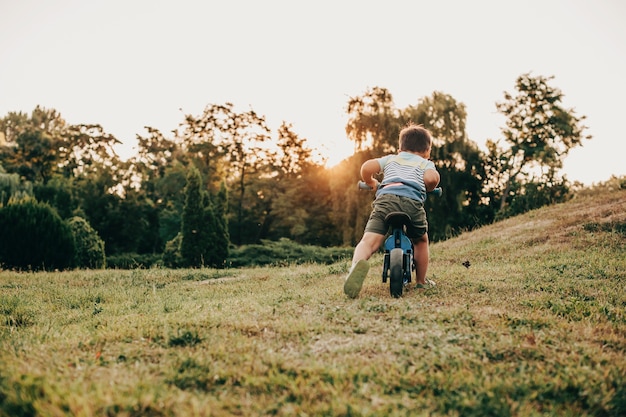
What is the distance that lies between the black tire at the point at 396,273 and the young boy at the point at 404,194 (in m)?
0.23

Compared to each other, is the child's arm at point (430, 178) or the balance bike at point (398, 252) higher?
the child's arm at point (430, 178)

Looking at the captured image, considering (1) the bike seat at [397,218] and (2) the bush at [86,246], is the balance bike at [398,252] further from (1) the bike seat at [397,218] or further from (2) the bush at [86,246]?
(2) the bush at [86,246]

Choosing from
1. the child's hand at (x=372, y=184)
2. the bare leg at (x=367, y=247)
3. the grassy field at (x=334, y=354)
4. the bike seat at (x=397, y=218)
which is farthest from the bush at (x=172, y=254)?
the bike seat at (x=397, y=218)

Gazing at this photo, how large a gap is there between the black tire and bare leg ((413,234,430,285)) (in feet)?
1.77

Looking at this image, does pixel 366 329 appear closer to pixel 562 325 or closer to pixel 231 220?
pixel 562 325

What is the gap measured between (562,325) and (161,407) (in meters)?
2.96

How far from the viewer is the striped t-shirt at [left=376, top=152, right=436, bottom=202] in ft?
17.0

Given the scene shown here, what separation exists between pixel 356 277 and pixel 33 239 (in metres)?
11.6

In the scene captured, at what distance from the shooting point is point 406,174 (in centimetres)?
524

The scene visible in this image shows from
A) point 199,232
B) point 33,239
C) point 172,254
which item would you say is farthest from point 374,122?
point 33,239

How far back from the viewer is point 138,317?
434 centimetres

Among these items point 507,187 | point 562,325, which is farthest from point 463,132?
point 562,325

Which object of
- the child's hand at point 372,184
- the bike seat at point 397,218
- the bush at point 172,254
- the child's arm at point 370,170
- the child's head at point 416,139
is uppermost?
the child's head at point 416,139

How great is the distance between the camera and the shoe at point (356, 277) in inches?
186
